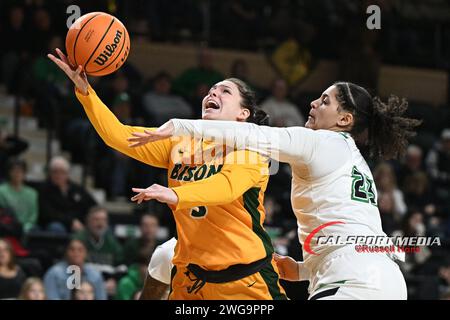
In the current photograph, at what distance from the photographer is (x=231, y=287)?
468cm

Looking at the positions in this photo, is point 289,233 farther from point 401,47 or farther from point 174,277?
point 401,47

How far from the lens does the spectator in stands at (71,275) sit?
788 centimetres

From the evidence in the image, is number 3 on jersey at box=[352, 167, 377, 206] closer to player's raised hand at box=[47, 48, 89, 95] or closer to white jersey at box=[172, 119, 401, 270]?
white jersey at box=[172, 119, 401, 270]

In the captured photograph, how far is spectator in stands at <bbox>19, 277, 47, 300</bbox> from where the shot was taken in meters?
7.34

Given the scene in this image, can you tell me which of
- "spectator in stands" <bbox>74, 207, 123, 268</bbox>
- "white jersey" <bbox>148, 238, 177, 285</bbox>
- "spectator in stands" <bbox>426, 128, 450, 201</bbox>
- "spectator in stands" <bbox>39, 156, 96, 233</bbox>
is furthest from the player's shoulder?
"spectator in stands" <bbox>426, 128, 450, 201</bbox>

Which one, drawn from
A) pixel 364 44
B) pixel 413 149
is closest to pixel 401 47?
pixel 364 44

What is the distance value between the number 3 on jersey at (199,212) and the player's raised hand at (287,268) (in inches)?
20.6

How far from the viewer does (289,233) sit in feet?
30.7

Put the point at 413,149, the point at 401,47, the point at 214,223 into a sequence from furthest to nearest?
the point at 401,47 < the point at 413,149 < the point at 214,223

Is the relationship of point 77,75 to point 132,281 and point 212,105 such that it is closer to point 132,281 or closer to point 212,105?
point 212,105

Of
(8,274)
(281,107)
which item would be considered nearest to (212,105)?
(8,274)

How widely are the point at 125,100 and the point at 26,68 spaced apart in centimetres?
127

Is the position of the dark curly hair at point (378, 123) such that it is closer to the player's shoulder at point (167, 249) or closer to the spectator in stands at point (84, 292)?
the player's shoulder at point (167, 249)

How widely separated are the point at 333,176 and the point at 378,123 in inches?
21.0
